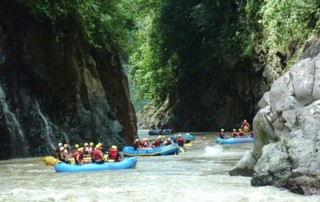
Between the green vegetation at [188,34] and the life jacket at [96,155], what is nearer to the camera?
the life jacket at [96,155]

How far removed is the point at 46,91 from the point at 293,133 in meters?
14.8

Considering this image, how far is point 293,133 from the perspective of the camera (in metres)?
12.4

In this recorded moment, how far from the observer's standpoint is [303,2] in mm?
19906

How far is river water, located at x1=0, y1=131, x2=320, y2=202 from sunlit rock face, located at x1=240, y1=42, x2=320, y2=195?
40 cm

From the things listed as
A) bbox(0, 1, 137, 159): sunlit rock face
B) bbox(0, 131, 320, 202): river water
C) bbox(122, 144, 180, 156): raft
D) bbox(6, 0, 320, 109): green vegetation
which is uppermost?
bbox(6, 0, 320, 109): green vegetation

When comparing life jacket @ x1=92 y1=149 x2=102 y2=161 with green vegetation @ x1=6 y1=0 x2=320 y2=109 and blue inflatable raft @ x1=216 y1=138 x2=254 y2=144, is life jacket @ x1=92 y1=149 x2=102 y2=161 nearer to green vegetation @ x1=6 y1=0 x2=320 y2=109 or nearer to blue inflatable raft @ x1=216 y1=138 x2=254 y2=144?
green vegetation @ x1=6 y1=0 x2=320 y2=109

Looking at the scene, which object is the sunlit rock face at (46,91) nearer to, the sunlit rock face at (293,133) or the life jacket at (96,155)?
the life jacket at (96,155)

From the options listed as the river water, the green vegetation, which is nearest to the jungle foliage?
the green vegetation

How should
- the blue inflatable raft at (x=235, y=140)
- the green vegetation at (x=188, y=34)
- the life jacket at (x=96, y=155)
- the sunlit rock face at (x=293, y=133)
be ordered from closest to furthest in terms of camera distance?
the sunlit rock face at (x=293, y=133) → the life jacket at (x=96, y=155) → the green vegetation at (x=188, y=34) → the blue inflatable raft at (x=235, y=140)

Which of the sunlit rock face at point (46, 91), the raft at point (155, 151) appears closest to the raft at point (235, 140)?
the sunlit rock face at point (46, 91)

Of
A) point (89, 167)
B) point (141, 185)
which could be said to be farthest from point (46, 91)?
point (141, 185)

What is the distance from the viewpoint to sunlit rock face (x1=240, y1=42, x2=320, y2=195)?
11.4 m

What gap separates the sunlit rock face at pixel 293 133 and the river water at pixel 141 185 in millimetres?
401

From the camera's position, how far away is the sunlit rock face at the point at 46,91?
23.0m
